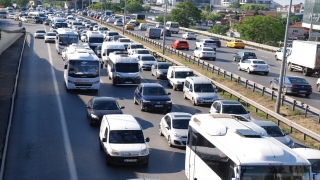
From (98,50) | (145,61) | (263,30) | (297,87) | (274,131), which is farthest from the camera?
(263,30)

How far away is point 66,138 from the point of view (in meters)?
21.5

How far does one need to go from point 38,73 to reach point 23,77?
2157 millimetres

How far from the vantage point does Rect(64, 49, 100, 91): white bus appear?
105 feet

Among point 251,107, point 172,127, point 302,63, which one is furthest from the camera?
point 302,63

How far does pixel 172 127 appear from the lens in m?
20.9

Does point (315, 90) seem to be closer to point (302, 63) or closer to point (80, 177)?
point (302, 63)

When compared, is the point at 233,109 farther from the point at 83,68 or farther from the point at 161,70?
the point at 161,70

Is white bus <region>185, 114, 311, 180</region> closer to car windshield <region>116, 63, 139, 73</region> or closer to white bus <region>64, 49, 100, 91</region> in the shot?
white bus <region>64, 49, 100, 91</region>

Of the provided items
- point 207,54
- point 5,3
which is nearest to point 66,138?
point 207,54

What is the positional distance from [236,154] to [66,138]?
36.5 ft

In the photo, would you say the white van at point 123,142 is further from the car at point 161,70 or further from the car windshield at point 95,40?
the car windshield at point 95,40

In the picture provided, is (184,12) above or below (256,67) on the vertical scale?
above

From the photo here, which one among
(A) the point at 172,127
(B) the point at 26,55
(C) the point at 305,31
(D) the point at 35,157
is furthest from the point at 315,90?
(C) the point at 305,31

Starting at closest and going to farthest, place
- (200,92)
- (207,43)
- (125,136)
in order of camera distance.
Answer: (125,136) → (200,92) → (207,43)
